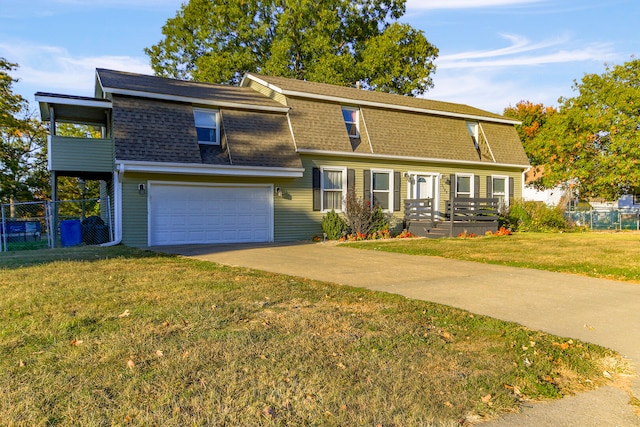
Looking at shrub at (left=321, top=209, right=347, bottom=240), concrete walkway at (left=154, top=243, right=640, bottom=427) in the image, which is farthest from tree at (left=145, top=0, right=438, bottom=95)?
concrete walkway at (left=154, top=243, right=640, bottom=427)

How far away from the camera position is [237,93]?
665 inches

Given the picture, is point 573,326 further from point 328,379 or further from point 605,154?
point 605,154

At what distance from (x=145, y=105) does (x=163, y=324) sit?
11.0m

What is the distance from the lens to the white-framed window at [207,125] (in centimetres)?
1488

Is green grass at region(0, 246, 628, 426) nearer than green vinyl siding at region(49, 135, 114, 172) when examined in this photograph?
Yes

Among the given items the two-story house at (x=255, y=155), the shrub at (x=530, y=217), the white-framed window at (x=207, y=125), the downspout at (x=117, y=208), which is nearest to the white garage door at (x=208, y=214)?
the two-story house at (x=255, y=155)

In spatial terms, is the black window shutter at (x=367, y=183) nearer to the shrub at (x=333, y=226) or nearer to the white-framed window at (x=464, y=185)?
the shrub at (x=333, y=226)

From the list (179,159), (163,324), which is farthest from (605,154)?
(163,324)

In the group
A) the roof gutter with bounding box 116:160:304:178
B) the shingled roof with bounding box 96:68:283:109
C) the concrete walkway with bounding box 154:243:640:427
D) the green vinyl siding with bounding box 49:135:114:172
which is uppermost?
the shingled roof with bounding box 96:68:283:109

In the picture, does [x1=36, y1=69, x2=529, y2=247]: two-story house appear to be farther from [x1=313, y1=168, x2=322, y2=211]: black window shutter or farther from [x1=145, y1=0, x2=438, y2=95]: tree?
[x1=145, y1=0, x2=438, y2=95]: tree

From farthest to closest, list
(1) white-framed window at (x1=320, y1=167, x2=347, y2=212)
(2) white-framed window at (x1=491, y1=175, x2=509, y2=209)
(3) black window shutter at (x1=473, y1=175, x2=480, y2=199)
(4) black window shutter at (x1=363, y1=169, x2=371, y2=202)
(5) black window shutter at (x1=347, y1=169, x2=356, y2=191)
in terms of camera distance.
Result: (2) white-framed window at (x1=491, y1=175, x2=509, y2=209) → (3) black window shutter at (x1=473, y1=175, x2=480, y2=199) → (4) black window shutter at (x1=363, y1=169, x2=371, y2=202) → (5) black window shutter at (x1=347, y1=169, x2=356, y2=191) → (1) white-framed window at (x1=320, y1=167, x2=347, y2=212)

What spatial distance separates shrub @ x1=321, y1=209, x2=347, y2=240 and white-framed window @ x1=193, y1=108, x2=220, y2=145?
4.42 m

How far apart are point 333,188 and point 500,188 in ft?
28.2

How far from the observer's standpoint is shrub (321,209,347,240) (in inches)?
617
